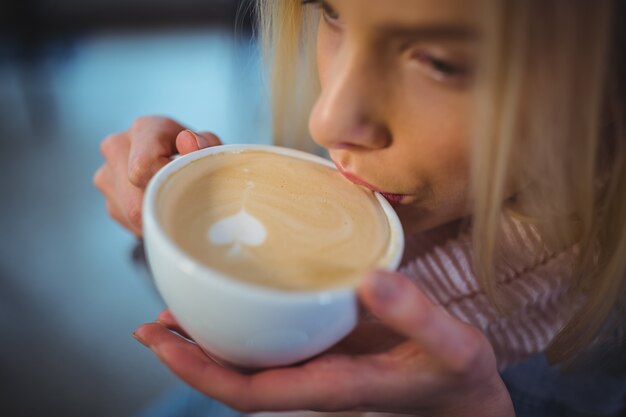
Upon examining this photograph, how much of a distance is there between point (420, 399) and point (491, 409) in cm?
12

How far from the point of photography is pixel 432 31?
1.56 ft

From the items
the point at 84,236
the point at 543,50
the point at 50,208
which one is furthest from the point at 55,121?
the point at 543,50

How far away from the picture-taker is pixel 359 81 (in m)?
0.52

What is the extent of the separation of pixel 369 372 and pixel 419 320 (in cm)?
11

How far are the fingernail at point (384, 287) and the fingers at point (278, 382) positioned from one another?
0.43 feet

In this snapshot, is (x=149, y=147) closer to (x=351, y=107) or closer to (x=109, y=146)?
(x=109, y=146)

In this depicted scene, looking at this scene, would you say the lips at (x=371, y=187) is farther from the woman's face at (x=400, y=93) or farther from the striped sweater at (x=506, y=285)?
the striped sweater at (x=506, y=285)

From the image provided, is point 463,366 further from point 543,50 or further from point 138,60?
point 138,60

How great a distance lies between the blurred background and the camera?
48.9 inches

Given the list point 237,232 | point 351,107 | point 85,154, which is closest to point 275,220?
point 237,232

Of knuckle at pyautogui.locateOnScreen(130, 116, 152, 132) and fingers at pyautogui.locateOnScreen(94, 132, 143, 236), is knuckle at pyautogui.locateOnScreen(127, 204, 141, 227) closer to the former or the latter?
fingers at pyautogui.locateOnScreen(94, 132, 143, 236)

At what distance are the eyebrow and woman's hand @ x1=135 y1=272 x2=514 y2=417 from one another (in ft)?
0.77

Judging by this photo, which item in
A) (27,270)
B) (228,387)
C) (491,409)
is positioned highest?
(228,387)

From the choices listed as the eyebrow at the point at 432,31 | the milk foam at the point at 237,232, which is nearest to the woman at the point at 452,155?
the eyebrow at the point at 432,31
